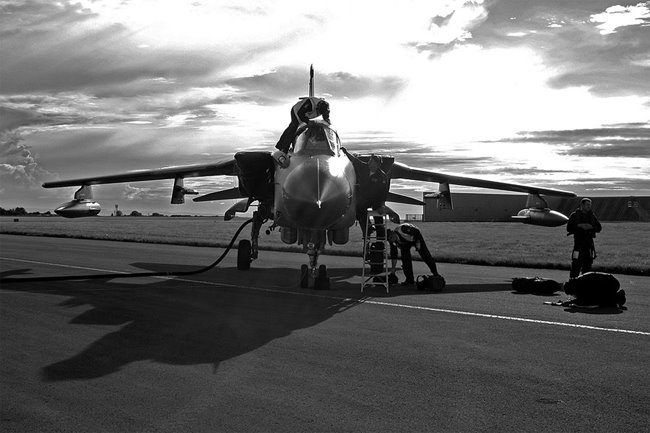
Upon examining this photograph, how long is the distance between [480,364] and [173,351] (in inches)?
155

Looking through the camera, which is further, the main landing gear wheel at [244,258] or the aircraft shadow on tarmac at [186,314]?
the main landing gear wheel at [244,258]

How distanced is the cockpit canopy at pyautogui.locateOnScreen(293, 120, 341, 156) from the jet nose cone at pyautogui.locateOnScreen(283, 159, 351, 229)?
1.07m

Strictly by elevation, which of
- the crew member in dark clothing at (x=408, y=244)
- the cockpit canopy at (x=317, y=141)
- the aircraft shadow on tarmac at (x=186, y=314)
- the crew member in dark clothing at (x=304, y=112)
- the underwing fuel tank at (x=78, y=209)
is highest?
the crew member in dark clothing at (x=304, y=112)

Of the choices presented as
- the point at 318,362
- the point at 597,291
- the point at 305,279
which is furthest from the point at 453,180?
the point at 318,362

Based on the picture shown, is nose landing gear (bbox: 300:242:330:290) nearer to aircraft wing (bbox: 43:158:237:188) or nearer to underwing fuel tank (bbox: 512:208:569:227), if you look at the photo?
aircraft wing (bbox: 43:158:237:188)

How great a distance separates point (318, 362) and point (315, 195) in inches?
213

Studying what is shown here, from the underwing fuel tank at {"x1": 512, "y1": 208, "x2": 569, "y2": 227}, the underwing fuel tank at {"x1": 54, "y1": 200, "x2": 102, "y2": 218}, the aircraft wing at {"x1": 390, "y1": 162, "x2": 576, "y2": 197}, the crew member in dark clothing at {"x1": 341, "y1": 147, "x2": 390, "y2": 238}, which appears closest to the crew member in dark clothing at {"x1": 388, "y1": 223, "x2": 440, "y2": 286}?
the crew member in dark clothing at {"x1": 341, "y1": 147, "x2": 390, "y2": 238}

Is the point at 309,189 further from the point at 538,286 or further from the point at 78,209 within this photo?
the point at 78,209

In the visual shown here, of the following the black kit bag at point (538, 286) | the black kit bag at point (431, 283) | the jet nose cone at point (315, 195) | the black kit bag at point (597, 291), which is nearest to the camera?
the black kit bag at point (597, 291)

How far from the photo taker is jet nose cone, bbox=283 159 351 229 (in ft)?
41.1

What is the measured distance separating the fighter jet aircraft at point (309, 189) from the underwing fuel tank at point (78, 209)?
3cm

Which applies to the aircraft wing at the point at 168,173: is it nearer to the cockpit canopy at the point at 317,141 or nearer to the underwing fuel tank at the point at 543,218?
the cockpit canopy at the point at 317,141

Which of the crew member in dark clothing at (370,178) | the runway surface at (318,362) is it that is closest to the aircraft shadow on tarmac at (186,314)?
the runway surface at (318,362)

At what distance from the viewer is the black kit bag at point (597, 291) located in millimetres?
12227
